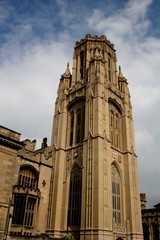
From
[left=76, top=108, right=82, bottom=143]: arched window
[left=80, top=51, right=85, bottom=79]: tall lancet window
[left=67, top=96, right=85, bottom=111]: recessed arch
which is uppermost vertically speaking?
[left=80, top=51, right=85, bottom=79]: tall lancet window

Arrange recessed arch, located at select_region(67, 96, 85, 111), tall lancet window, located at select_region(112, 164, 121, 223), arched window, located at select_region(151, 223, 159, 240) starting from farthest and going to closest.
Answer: arched window, located at select_region(151, 223, 159, 240) < recessed arch, located at select_region(67, 96, 85, 111) < tall lancet window, located at select_region(112, 164, 121, 223)

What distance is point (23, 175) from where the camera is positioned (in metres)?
37.2

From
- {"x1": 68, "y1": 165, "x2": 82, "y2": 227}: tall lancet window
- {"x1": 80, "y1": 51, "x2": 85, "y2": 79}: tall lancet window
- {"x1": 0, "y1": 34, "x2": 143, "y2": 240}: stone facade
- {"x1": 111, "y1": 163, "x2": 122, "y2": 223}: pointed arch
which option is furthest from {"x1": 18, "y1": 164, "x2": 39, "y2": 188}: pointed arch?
{"x1": 80, "y1": 51, "x2": 85, "y2": 79}: tall lancet window

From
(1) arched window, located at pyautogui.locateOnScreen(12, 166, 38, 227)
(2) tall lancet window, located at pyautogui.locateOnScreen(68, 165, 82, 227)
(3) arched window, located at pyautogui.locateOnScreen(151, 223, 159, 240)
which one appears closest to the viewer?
(1) arched window, located at pyautogui.locateOnScreen(12, 166, 38, 227)

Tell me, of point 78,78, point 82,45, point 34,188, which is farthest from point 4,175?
point 82,45

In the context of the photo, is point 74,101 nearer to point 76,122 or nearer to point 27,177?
point 76,122

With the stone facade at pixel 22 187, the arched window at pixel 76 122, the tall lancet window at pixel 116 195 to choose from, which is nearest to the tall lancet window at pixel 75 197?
the stone facade at pixel 22 187

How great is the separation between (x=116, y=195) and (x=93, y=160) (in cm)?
729

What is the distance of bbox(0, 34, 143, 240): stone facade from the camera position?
109ft

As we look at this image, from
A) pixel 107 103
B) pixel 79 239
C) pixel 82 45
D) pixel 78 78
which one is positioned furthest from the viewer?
pixel 82 45

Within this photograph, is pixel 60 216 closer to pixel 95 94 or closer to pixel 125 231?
pixel 125 231

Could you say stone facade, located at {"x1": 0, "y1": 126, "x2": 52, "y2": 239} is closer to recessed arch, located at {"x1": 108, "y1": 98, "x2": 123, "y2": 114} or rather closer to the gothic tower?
the gothic tower

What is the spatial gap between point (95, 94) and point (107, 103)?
286 centimetres

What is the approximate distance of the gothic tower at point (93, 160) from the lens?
33.8m
